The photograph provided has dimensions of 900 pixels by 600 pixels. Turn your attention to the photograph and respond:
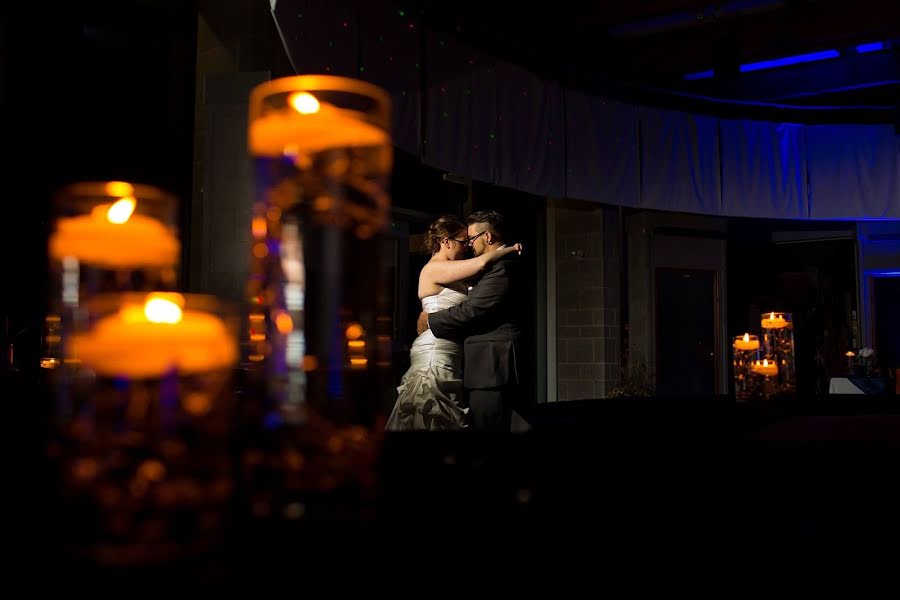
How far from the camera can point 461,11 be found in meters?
3.69

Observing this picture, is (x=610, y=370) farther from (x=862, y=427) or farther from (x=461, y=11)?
(x=862, y=427)

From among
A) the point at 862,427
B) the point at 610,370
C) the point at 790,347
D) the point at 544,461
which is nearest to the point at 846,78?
the point at 610,370

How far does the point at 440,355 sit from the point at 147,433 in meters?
2.55

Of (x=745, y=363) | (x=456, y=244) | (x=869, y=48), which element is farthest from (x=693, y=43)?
(x=745, y=363)

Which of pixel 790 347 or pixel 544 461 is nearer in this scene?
pixel 544 461

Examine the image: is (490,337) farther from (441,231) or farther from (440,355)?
(441,231)

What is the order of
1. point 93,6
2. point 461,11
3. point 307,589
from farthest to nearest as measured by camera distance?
1. point 461,11
2. point 93,6
3. point 307,589

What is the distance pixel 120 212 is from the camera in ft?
1.29

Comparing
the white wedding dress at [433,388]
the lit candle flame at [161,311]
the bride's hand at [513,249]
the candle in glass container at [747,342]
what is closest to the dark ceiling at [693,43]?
the bride's hand at [513,249]

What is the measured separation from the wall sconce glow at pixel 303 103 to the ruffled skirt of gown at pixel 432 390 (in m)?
2.39

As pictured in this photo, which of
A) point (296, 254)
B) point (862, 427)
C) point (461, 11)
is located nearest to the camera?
point (296, 254)

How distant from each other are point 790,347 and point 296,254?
6.54 ft

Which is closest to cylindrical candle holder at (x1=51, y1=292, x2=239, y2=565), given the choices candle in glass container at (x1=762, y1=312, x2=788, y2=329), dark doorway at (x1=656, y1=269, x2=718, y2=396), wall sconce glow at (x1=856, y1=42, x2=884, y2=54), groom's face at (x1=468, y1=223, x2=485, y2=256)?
candle in glass container at (x1=762, y1=312, x2=788, y2=329)

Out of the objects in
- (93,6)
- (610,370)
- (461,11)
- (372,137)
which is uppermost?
(461,11)
